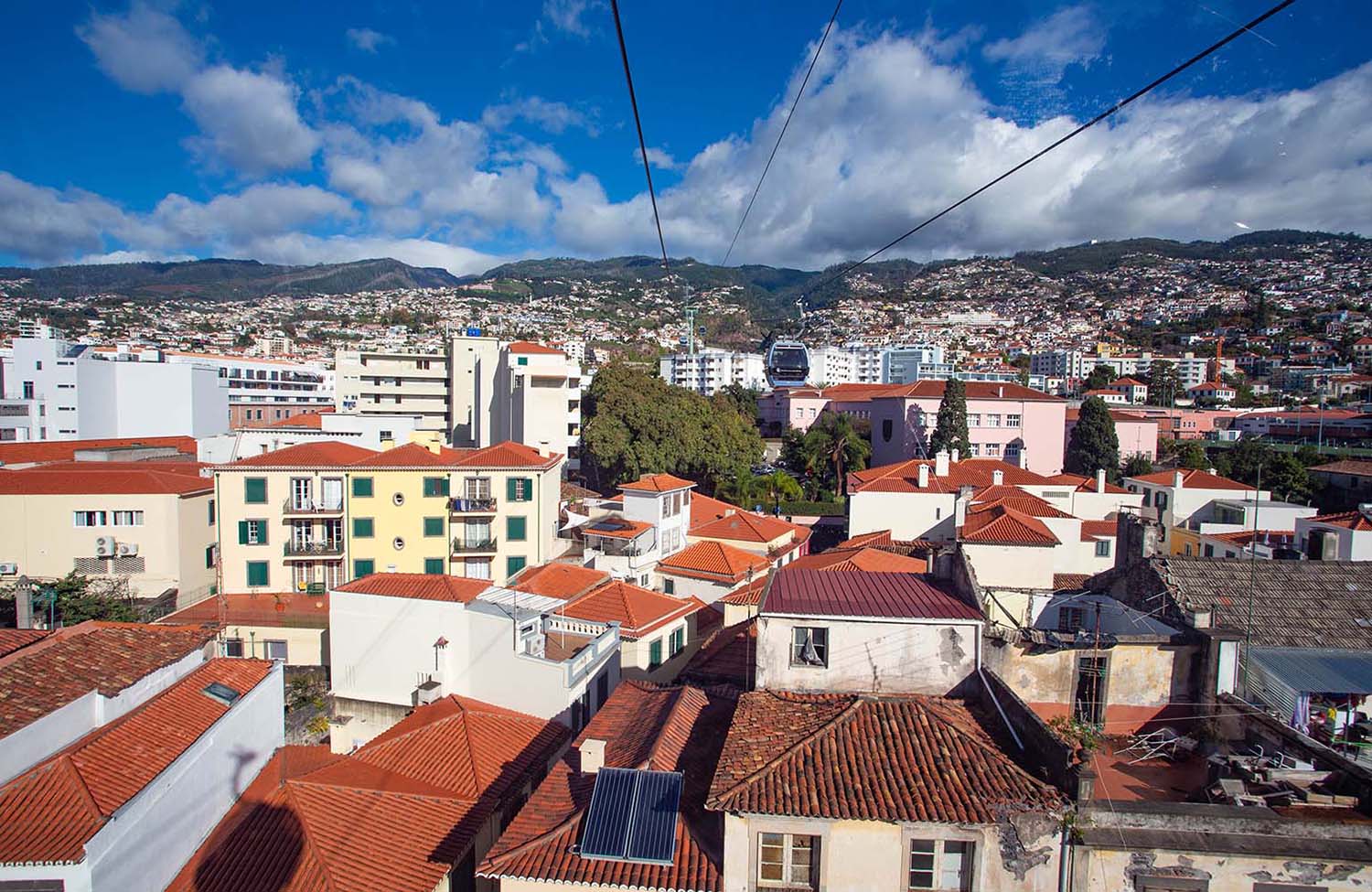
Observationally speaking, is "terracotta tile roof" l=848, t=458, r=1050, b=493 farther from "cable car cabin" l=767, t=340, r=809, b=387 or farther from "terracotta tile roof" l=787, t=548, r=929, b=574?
"cable car cabin" l=767, t=340, r=809, b=387

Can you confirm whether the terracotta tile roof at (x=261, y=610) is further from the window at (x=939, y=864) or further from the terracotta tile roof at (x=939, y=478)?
the terracotta tile roof at (x=939, y=478)

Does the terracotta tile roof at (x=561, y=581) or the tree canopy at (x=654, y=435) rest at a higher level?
the tree canopy at (x=654, y=435)

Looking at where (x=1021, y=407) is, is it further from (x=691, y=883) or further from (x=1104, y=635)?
(x=691, y=883)

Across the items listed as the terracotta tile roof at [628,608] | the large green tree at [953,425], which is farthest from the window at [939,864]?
the large green tree at [953,425]

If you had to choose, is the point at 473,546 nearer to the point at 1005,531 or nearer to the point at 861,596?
the point at 1005,531

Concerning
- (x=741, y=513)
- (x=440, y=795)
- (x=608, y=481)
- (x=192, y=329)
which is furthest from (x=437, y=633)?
(x=192, y=329)

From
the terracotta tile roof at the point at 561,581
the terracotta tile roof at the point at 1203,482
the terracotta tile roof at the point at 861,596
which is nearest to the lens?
the terracotta tile roof at the point at 861,596

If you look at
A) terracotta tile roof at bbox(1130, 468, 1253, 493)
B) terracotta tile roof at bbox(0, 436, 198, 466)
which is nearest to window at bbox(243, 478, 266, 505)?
terracotta tile roof at bbox(0, 436, 198, 466)
